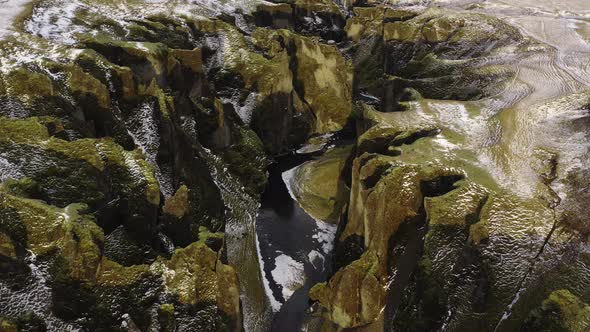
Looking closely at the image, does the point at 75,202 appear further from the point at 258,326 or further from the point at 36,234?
the point at 258,326

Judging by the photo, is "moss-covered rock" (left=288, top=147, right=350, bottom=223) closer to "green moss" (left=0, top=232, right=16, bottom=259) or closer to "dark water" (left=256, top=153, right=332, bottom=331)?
"dark water" (left=256, top=153, right=332, bottom=331)

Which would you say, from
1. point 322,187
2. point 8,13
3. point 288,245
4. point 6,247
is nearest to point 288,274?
point 288,245

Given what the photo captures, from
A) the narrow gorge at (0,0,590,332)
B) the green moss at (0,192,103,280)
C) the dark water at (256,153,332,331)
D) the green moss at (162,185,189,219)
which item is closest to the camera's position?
the green moss at (0,192,103,280)

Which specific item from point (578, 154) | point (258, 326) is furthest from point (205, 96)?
point (578, 154)

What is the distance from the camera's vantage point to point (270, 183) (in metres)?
68.3

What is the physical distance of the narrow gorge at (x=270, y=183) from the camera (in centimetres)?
3206

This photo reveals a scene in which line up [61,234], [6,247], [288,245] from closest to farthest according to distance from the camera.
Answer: [6,247] → [61,234] → [288,245]

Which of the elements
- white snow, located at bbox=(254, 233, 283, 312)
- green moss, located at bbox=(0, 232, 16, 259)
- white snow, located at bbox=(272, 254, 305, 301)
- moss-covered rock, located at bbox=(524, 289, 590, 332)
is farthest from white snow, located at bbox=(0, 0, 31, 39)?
moss-covered rock, located at bbox=(524, 289, 590, 332)

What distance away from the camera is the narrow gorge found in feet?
105

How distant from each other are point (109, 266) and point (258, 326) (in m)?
15.6

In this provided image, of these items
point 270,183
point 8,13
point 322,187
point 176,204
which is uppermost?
point 8,13

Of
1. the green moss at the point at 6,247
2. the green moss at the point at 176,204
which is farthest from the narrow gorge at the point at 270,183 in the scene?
the green moss at the point at 176,204

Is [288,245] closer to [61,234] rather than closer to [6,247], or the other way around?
[61,234]

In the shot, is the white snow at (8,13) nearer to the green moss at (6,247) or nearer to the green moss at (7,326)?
the green moss at (6,247)
